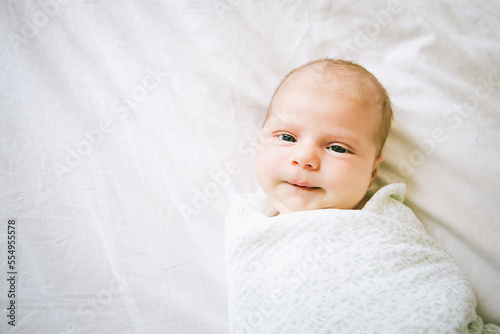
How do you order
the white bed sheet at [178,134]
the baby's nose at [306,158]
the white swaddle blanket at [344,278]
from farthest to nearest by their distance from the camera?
the white bed sheet at [178,134] → the baby's nose at [306,158] → the white swaddle blanket at [344,278]

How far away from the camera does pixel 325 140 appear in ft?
2.75

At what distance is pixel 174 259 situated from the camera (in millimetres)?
980

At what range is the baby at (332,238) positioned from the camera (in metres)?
0.69

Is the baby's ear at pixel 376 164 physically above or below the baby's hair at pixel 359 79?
below

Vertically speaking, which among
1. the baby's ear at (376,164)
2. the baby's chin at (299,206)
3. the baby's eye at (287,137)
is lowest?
the baby's chin at (299,206)

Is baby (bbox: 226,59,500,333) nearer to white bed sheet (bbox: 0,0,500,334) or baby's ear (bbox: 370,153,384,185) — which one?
baby's ear (bbox: 370,153,384,185)

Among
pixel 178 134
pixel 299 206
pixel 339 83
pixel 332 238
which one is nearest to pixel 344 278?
pixel 332 238

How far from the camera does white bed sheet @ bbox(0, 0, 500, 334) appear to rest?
3.03 ft

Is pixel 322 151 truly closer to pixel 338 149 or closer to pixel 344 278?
pixel 338 149

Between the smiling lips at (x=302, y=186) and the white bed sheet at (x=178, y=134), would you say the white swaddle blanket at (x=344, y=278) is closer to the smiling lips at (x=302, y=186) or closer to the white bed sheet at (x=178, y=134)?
the smiling lips at (x=302, y=186)

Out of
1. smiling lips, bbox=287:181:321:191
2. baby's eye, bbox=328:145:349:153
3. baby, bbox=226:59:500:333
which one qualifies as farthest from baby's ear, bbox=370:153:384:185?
smiling lips, bbox=287:181:321:191

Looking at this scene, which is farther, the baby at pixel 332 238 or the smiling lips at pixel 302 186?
the smiling lips at pixel 302 186

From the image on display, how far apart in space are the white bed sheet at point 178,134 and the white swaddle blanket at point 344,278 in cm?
19

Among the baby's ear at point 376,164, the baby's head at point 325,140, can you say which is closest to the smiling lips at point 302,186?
the baby's head at point 325,140
